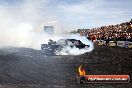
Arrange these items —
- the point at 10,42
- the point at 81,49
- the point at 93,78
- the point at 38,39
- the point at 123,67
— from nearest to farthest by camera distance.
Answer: the point at 93,78, the point at 123,67, the point at 81,49, the point at 38,39, the point at 10,42

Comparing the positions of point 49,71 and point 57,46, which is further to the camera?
point 57,46

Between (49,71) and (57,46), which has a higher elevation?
(57,46)

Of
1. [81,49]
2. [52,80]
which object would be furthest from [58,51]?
[52,80]

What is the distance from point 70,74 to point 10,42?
98.3 ft

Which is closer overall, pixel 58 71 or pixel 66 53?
pixel 58 71

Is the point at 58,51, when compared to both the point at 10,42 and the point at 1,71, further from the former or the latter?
the point at 10,42

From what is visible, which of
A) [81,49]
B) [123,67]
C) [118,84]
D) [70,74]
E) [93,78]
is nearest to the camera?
[118,84]

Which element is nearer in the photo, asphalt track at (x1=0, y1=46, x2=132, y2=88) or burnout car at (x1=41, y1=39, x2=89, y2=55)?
asphalt track at (x1=0, y1=46, x2=132, y2=88)

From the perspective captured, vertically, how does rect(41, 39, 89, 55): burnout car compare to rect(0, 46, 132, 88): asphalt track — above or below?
above

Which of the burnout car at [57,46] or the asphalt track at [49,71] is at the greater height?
the burnout car at [57,46]

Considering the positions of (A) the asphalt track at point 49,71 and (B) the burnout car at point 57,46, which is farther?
(B) the burnout car at point 57,46

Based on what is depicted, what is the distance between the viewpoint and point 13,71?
19500mm

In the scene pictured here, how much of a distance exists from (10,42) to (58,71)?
28.8 meters

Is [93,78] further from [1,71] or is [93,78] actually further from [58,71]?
[1,71]
